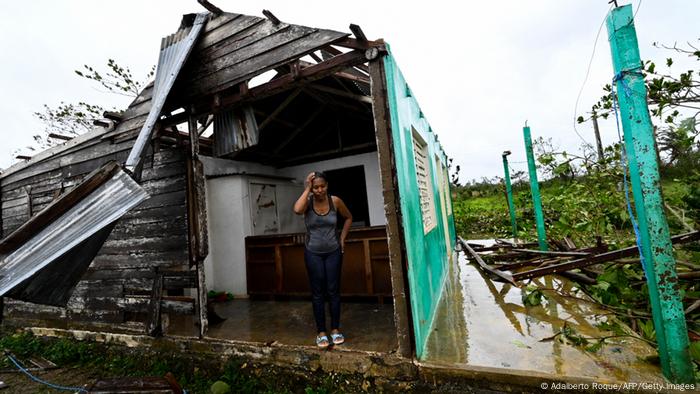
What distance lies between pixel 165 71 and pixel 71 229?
79.8 inches

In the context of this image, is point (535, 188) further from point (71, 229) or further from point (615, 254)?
point (71, 229)

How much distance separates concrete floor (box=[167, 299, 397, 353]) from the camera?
3.15 m

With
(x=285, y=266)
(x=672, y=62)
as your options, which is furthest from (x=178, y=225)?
(x=672, y=62)

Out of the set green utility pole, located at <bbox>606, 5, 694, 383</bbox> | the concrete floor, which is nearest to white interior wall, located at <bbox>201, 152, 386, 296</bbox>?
the concrete floor

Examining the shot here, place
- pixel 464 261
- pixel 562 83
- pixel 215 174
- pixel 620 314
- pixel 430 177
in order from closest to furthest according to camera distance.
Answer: pixel 620 314
pixel 562 83
pixel 430 177
pixel 215 174
pixel 464 261

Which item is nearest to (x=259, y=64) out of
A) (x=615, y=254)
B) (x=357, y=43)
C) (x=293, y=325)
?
(x=357, y=43)

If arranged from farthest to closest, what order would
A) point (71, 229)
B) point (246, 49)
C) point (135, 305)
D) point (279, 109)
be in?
point (279, 109) → point (135, 305) → point (246, 49) → point (71, 229)

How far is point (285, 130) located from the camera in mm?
6359

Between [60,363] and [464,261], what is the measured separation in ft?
24.8

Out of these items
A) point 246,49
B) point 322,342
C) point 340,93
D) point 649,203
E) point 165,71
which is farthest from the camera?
point 340,93

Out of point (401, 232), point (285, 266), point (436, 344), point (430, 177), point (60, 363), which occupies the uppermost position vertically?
point (430, 177)

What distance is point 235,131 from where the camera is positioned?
3.63 meters

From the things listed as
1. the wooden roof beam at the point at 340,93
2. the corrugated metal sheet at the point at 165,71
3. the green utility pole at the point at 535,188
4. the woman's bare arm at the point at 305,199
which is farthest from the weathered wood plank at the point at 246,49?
the green utility pole at the point at 535,188

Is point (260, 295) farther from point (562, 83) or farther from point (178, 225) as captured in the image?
point (562, 83)
